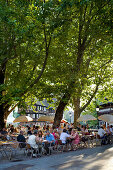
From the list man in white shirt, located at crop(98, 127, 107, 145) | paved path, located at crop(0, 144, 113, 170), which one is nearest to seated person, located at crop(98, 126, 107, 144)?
man in white shirt, located at crop(98, 127, 107, 145)

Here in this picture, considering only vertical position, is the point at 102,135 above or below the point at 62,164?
above

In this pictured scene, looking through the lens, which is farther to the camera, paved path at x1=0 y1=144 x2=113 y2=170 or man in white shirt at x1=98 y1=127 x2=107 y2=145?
man in white shirt at x1=98 y1=127 x2=107 y2=145

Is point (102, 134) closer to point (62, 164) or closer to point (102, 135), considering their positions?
point (102, 135)

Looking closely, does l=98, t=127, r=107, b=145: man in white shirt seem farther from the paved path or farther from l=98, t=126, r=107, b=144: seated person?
the paved path

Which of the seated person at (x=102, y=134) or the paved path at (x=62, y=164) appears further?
the seated person at (x=102, y=134)

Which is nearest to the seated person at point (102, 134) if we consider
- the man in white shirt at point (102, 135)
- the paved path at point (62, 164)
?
the man in white shirt at point (102, 135)

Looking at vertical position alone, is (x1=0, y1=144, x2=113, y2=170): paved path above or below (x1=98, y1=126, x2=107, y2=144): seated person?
below

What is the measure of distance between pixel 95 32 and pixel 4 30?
6712mm

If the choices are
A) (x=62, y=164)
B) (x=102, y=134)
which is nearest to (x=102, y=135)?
(x=102, y=134)

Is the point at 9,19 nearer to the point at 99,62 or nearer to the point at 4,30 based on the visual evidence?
the point at 4,30

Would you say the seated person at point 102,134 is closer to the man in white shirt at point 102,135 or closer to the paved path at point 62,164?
the man in white shirt at point 102,135

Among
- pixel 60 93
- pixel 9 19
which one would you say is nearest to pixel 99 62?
pixel 60 93

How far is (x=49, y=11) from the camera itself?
16203 millimetres

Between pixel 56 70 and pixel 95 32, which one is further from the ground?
pixel 95 32
